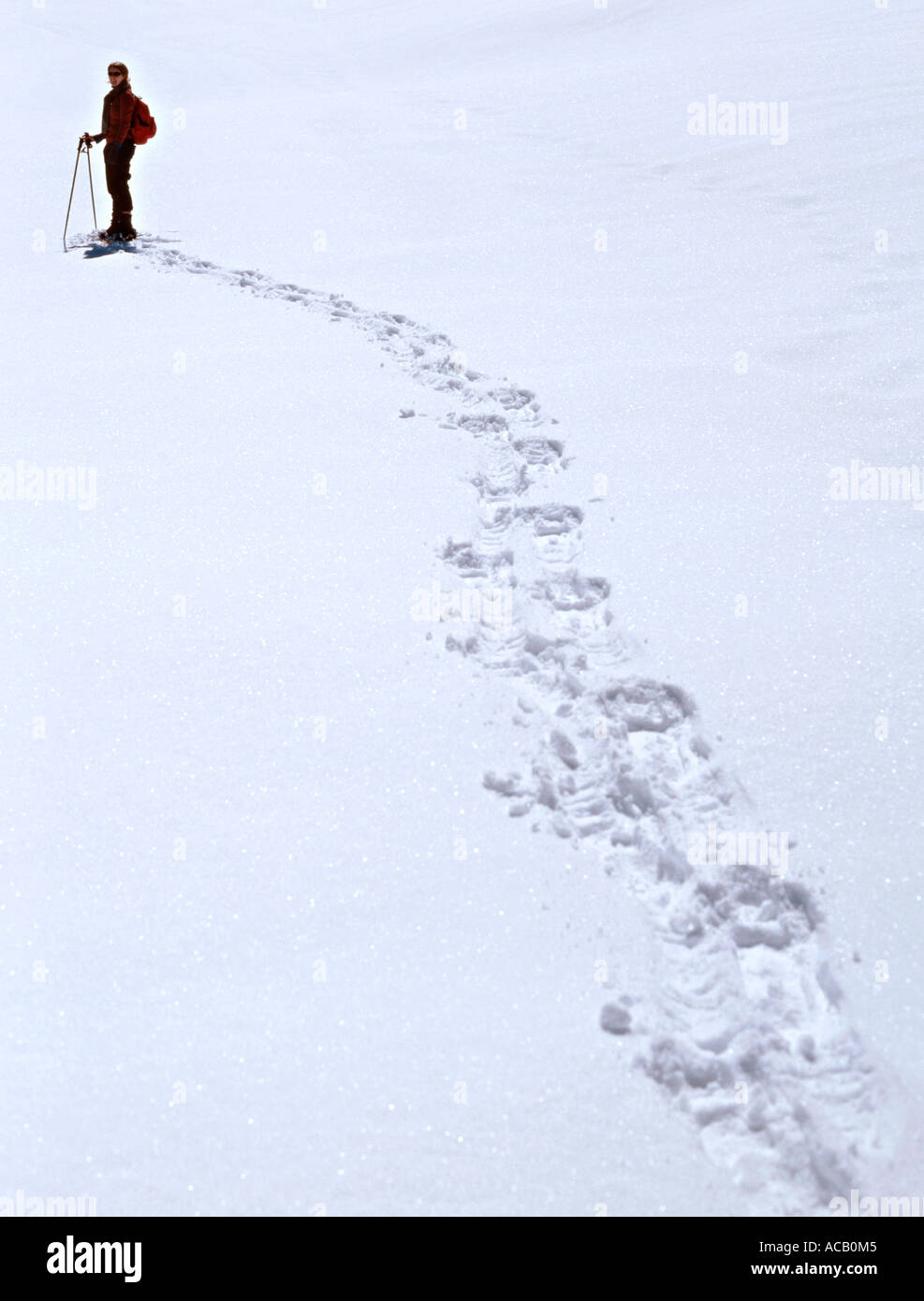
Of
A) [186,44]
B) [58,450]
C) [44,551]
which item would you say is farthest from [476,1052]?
[186,44]

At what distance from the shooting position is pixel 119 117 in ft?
26.0

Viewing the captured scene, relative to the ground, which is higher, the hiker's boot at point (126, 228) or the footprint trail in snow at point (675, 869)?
the hiker's boot at point (126, 228)

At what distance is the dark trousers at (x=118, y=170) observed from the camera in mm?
7805

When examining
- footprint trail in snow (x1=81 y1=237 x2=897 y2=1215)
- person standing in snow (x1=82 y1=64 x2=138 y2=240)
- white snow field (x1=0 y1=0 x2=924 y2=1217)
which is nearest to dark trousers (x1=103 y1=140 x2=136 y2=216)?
person standing in snow (x1=82 y1=64 x2=138 y2=240)

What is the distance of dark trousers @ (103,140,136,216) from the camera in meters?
7.80

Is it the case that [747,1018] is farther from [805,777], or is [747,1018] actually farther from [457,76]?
[457,76]

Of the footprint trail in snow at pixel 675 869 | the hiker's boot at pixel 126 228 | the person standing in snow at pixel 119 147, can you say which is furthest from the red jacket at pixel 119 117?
the footprint trail in snow at pixel 675 869

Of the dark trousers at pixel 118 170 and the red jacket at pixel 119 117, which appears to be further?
the red jacket at pixel 119 117

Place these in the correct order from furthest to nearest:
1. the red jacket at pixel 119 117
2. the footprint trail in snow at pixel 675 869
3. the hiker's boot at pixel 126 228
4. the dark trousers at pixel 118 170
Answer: the hiker's boot at pixel 126 228, the red jacket at pixel 119 117, the dark trousers at pixel 118 170, the footprint trail in snow at pixel 675 869

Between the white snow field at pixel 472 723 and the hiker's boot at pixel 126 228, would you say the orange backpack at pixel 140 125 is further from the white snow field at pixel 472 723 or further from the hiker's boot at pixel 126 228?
the white snow field at pixel 472 723

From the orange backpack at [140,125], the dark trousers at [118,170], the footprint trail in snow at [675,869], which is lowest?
the footprint trail in snow at [675,869]

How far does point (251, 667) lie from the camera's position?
365cm

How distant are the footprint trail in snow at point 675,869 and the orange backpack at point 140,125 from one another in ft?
17.7

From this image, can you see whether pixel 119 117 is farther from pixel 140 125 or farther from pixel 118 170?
pixel 118 170
